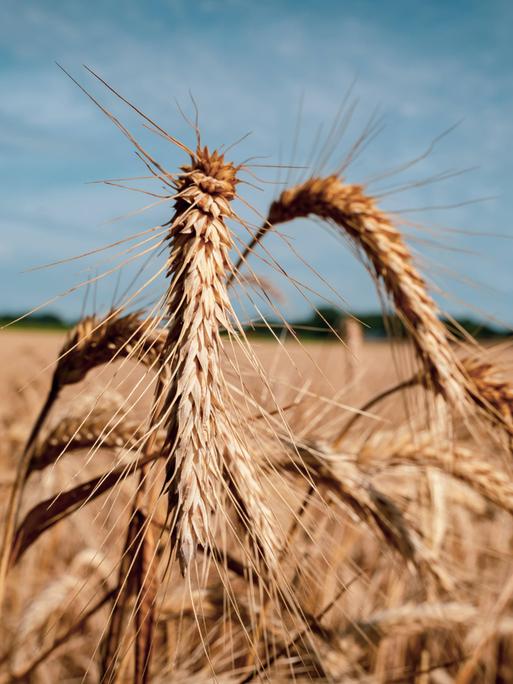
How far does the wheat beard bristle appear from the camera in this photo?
0.92 metres

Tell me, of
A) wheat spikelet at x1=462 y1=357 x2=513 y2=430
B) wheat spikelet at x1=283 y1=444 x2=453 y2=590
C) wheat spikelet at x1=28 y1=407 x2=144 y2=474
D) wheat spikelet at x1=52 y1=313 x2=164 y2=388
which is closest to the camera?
wheat spikelet at x1=52 y1=313 x2=164 y2=388

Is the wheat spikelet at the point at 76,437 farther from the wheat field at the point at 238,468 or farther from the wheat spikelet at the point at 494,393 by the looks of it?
the wheat spikelet at the point at 494,393

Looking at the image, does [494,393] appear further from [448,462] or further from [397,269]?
[397,269]

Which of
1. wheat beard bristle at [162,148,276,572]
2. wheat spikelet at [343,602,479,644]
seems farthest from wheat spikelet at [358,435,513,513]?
wheat beard bristle at [162,148,276,572]

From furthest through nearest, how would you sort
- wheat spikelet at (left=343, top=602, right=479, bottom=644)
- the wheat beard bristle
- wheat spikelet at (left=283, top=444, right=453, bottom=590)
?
wheat spikelet at (left=343, top=602, right=479, bottom=644) → wheat spikelet at (left=283, top=444, right=453, bottom=590) → the wheat beard bristle

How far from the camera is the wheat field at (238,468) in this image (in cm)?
100

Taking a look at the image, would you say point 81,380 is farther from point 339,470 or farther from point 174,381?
point 339,470

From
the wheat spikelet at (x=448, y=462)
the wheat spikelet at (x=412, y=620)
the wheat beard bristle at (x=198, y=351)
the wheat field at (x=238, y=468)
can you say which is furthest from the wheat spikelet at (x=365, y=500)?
the wheat beard bristle at (x=198, y=351)

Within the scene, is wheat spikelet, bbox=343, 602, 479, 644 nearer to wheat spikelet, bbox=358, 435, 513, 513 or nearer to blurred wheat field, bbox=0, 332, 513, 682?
blurred wheat field, bbox=0, 332, 513, 682

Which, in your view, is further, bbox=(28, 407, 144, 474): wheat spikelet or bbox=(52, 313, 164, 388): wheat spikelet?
bbox=(28, 407, 144, 474): wheat spikelet

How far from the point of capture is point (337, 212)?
1.62m

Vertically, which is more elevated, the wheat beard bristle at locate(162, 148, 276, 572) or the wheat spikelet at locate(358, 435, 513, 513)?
the wheat beard bristle at locate(162, 148, 276, 572)

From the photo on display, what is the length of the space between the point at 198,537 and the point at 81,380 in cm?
60

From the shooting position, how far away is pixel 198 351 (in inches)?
38.4
